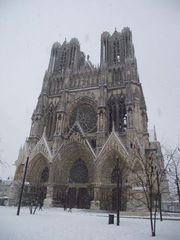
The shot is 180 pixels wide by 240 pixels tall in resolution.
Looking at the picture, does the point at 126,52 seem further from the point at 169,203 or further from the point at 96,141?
the point at 169,203

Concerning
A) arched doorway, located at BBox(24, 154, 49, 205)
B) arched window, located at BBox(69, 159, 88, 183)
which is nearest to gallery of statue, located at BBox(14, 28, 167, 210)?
arched window, located at BBox(69, 159, 88, 183)

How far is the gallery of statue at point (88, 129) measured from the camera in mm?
25016

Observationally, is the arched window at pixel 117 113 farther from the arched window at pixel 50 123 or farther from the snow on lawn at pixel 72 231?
the snow on lawn at pixel 72 231

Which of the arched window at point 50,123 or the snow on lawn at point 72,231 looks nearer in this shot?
the snow on lawn at point 72,231

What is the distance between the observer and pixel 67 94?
112 ft

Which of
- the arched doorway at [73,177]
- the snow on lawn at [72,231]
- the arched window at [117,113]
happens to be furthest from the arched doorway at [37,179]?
the snow on lawn at [72,231]

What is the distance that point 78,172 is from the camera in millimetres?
27641

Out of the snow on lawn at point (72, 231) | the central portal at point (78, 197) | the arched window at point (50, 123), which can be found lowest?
the snow on lawn at point (72, 231)

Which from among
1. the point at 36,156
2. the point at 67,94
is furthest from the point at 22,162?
the point at 67,94

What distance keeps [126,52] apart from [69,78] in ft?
35.8

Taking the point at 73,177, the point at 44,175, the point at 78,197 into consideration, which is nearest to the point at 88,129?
the point at 73,177

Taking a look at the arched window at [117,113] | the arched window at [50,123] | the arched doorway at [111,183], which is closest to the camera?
the arched doorway at [111,183]

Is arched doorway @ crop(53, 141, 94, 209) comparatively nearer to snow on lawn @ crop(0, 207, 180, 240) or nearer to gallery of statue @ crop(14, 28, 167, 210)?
gallery of statue @ crop(14, 28, 167, 210)

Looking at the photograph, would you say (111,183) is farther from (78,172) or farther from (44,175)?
(44,175)
